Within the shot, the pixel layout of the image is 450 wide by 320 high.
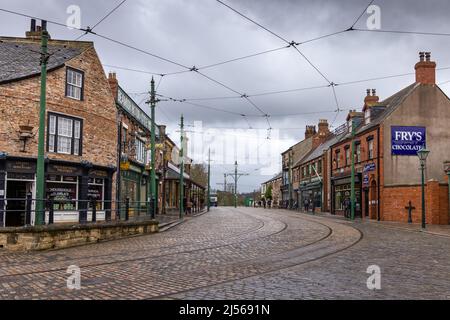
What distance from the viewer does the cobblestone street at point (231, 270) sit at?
7.36 meters

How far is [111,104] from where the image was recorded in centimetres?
2484

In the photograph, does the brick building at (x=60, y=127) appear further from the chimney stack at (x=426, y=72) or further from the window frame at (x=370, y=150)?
the chimney stack at (x=426, y=72)

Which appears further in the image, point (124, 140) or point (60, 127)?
point (124, 140)

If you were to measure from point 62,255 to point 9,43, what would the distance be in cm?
1694

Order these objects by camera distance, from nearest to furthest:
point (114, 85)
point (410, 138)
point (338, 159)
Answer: point (114, 85), point (410, 138), point (338, 159)

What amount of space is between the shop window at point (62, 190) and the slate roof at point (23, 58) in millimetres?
5045

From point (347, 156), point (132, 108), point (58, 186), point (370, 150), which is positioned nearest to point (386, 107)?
point (370, 150)

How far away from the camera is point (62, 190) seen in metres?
21.6

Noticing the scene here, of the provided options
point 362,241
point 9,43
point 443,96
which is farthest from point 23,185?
point 443,96

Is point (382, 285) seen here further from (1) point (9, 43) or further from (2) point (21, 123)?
(1) point (9, 43)

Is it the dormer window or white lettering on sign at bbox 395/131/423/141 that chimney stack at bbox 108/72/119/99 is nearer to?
white lettering on sign at bbox 395/131/423/141

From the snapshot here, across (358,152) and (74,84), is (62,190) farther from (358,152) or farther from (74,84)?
(358,152)

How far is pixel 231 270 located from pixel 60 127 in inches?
594
